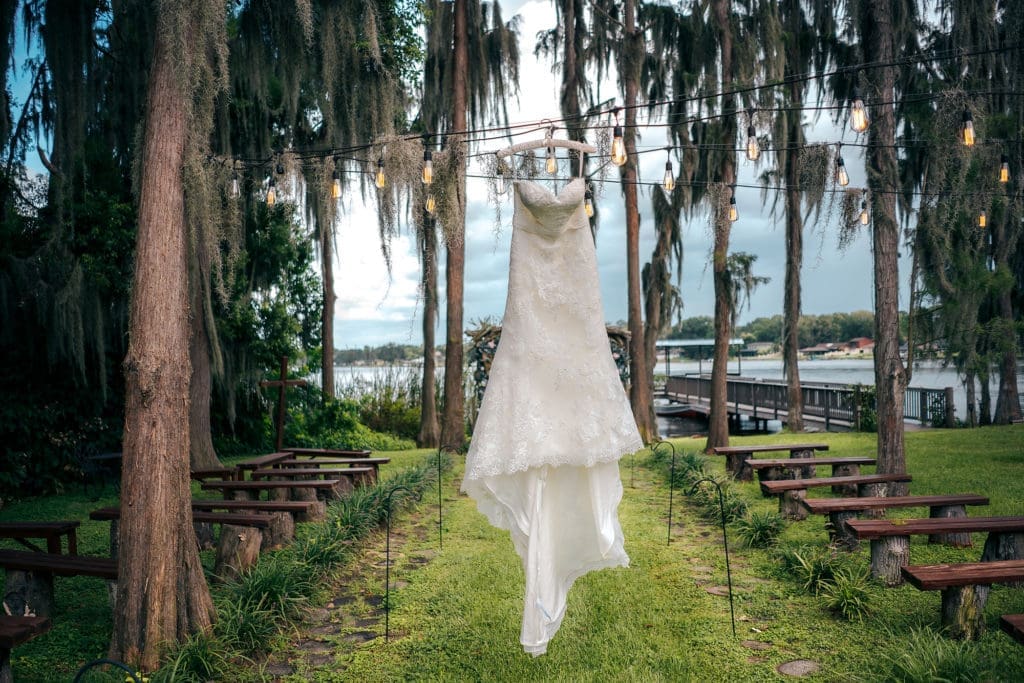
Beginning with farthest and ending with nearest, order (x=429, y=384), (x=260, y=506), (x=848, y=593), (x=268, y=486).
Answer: (x=429, y=384) → (x=268, y=486) → (x=260, y=506) → (x=848, y=593)

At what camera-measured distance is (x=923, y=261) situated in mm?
9797

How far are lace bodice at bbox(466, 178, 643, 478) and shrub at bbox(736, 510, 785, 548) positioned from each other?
2922 millimetres

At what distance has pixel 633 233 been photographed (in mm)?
11055

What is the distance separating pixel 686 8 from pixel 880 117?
6949 mm

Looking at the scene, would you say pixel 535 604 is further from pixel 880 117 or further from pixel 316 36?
pixel 316 36

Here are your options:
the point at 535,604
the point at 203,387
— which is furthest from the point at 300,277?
the point at 535,604

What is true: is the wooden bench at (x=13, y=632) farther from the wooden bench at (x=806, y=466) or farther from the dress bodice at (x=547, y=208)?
the wooden bench at (x=806, y=466)

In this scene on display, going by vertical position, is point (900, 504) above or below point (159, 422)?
below

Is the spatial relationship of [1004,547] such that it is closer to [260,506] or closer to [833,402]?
[260,506]

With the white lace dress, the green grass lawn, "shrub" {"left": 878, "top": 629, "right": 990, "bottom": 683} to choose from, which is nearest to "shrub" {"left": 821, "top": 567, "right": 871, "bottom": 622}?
the green grass lawn

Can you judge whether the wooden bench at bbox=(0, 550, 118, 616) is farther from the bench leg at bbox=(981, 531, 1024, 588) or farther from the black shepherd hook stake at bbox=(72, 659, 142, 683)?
the bench leg at bbox=(981, 531, 1024, 588)

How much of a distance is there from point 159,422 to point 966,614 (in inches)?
164

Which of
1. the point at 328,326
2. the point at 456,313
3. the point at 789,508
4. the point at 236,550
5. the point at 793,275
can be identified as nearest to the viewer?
the point at 236,550

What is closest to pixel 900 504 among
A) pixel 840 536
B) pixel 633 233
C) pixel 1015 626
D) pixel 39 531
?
pixel 840 536
